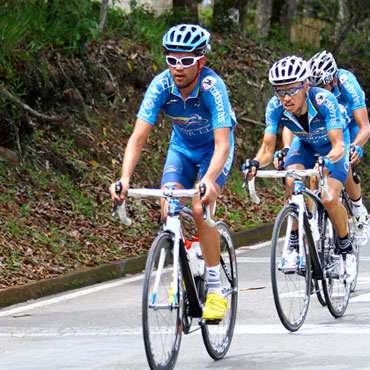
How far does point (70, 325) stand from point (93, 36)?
758 centimetres

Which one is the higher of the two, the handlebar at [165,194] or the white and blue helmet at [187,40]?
the white and blue helmet at [187,40]

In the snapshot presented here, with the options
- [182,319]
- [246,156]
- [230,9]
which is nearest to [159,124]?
[246,156]

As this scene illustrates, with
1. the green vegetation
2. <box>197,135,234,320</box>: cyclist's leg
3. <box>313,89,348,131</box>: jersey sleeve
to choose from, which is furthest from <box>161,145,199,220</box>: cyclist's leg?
the green vegetation

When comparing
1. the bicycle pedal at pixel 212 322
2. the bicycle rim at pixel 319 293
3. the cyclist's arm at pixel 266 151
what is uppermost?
the cyclist's arm at pixel 266 151

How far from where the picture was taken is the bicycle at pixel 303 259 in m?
7.12

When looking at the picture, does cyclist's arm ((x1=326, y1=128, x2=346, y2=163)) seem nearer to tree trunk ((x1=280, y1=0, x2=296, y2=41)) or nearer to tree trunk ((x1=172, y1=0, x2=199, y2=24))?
tree trunk ((x1=172, y1=0, x2=199, y2=24))

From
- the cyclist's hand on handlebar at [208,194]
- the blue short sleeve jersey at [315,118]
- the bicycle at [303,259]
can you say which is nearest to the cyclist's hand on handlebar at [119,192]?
the cyclist's hand on handlebar at [208,194]

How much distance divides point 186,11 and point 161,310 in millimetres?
14204

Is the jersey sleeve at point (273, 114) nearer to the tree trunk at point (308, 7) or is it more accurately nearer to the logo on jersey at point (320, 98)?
the logo on jersey at point (320, 98)

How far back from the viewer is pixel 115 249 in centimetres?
1166

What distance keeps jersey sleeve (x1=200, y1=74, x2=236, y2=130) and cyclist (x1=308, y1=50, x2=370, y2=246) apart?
2887 mm

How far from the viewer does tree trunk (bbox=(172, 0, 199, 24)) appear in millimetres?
19234

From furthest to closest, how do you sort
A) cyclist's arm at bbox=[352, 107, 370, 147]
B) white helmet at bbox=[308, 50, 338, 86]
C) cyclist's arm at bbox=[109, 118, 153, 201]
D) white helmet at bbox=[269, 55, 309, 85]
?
cyclist's arm at bbox=[352, 107, 370, 147] < white helmet at bbox=[308, 50, 338, 86] < white helmet at bbox=[269, 55, 309, 85] < cyclist's arm at bbox=[109, 118, 153, 201]

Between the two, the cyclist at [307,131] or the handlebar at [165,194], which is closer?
the handlebar at [165,194]
